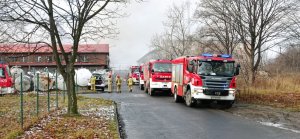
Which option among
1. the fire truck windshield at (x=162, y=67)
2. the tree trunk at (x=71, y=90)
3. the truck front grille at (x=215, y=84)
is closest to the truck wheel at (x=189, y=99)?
the truck front grille at (x=215, y=84)

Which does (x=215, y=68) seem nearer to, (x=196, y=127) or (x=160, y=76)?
(x=196, y=127)

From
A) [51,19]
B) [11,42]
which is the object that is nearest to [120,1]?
[51,19]

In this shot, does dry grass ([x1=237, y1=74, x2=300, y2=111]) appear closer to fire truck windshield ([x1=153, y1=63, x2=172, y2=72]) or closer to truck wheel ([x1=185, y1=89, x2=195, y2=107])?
truck wheel ([x1=185, y1=89, x2=195, y2=107])

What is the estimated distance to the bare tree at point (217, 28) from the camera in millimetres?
38000

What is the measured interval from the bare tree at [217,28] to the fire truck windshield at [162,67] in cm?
814

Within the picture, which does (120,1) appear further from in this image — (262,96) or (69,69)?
(262,96)

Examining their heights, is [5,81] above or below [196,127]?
above

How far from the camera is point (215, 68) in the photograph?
70.4 feet

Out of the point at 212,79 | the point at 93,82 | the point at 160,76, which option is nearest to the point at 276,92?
the point at 212,79

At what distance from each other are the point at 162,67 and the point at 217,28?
11202mm

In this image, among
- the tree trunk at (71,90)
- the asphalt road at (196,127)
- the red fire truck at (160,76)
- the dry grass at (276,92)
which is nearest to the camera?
the asphalt road at (196,127)

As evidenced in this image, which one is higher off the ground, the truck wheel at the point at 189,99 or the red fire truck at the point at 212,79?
the red fire truck at the point at 212,79

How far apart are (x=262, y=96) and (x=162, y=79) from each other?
9605 millimetres

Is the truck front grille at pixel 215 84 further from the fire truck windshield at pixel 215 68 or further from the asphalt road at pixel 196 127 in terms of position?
the asphalt road at pixel 196 127
